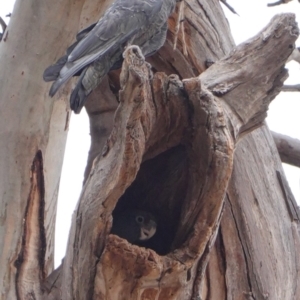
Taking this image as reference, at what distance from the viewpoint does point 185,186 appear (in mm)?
1465

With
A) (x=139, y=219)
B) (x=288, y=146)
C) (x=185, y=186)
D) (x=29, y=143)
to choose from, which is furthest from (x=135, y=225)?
(x=288, y=146)

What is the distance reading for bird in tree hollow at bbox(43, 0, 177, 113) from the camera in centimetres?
160

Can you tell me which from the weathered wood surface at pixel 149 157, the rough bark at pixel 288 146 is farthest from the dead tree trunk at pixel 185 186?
the rough bark at pixel 288 146

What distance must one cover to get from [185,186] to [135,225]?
0.55 feet

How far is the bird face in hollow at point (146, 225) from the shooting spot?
145 centimetres

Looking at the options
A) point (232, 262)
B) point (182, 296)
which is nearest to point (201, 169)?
point (182, 296)

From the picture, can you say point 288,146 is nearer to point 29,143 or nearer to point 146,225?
point 146,225

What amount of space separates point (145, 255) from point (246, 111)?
48 cm

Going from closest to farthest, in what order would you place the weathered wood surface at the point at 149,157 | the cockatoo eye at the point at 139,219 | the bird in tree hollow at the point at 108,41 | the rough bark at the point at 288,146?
the weathered wood surface at the point at 149,157 < the cockatoo eye at the point at 139,219 < the bird in tree hollow at the point at 108,41 < the rough bark at the point at 288,146

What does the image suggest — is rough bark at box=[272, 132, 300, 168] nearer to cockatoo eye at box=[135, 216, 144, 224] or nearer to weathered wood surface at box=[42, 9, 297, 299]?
weathered wood surface at box=[42, 9, 297, 299]

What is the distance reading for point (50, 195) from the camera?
5.26ft

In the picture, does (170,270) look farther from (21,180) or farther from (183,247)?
(21,180)

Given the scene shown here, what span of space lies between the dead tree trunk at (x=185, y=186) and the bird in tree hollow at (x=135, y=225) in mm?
45

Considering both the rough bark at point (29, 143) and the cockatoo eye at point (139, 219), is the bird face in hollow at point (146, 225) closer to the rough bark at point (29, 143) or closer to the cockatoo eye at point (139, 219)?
the cockatoo eye at point (139, 219)
